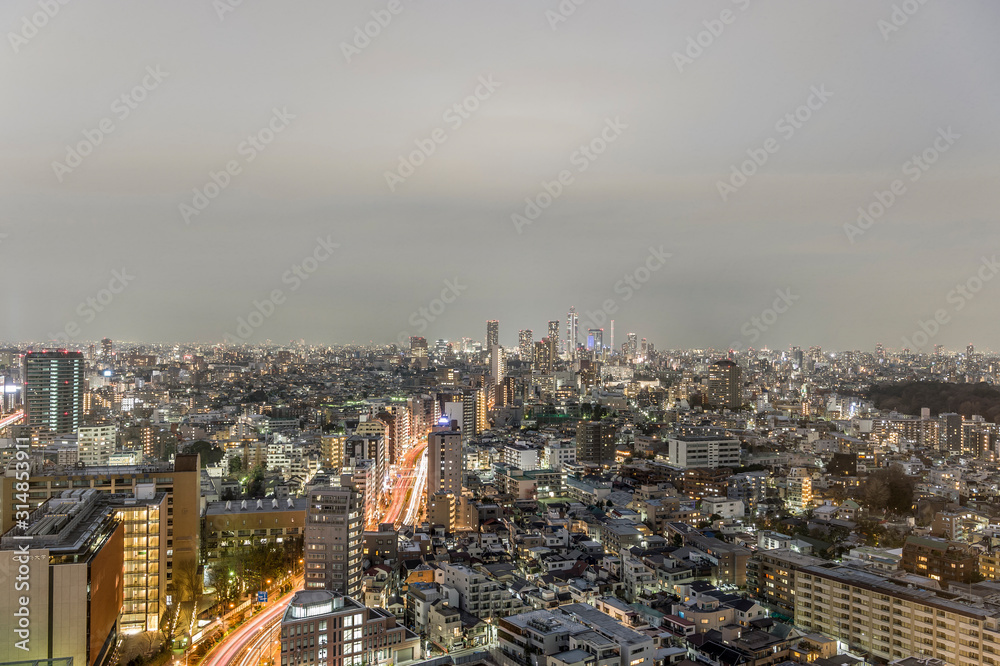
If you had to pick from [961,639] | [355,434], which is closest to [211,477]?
[355,434]

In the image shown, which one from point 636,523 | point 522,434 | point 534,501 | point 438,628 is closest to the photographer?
point 438,628

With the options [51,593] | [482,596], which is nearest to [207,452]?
[482,596]

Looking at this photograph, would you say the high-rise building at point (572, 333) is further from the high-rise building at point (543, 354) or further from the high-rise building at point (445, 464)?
the high-rise building at point (445, 464)

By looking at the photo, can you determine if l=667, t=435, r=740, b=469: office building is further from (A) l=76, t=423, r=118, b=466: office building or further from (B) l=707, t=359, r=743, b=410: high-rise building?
(A) l=76, t=423, r=118, b=466: office building

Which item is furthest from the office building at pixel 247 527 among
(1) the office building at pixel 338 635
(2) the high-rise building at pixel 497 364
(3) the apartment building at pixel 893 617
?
(2) the high-rise building at pixel 497 364

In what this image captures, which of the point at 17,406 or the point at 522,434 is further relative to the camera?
the point at 522,434

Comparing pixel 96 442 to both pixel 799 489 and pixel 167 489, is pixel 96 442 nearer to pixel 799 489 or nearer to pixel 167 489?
pixel 167 489

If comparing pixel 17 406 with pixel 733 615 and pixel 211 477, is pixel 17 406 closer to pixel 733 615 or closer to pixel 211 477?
pixel 211 477
